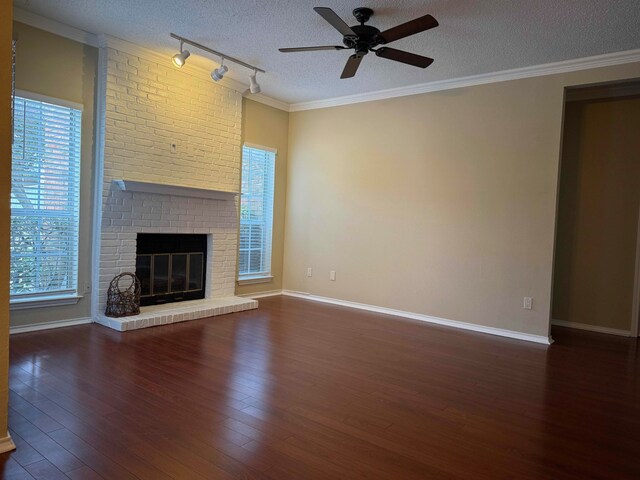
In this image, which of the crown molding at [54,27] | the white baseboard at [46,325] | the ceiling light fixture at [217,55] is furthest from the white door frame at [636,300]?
the crown molding at [54,27]

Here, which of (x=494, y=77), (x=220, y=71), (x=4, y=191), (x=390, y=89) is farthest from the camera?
(x=390, y=89)

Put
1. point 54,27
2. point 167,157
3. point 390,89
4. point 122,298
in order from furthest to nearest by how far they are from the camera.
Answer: point 390,89 → point 167,157 → point 122,298 → point 54,27

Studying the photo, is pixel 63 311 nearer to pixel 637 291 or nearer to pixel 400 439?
pixel 400 439

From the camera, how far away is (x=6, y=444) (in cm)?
200

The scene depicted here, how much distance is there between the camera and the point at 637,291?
486cm

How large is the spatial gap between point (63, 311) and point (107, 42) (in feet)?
8.82

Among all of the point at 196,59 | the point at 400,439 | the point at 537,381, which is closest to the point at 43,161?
the point at 196,59

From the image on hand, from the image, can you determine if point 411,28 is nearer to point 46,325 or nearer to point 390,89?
point 390,89

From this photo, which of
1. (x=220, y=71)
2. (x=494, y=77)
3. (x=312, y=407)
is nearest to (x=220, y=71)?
(x=220, y=71)

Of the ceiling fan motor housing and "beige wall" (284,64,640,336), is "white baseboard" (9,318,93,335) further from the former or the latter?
the ceiling fan motor housing

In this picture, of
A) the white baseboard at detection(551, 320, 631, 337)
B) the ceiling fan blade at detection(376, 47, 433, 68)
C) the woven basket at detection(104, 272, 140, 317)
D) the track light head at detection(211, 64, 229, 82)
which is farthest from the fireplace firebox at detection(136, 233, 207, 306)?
the white baseboard at detection(551, 320, 631, 337)

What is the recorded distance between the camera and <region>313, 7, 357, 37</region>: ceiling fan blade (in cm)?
287

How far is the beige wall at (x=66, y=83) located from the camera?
380 cm

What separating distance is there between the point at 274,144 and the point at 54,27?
9.87 feet
